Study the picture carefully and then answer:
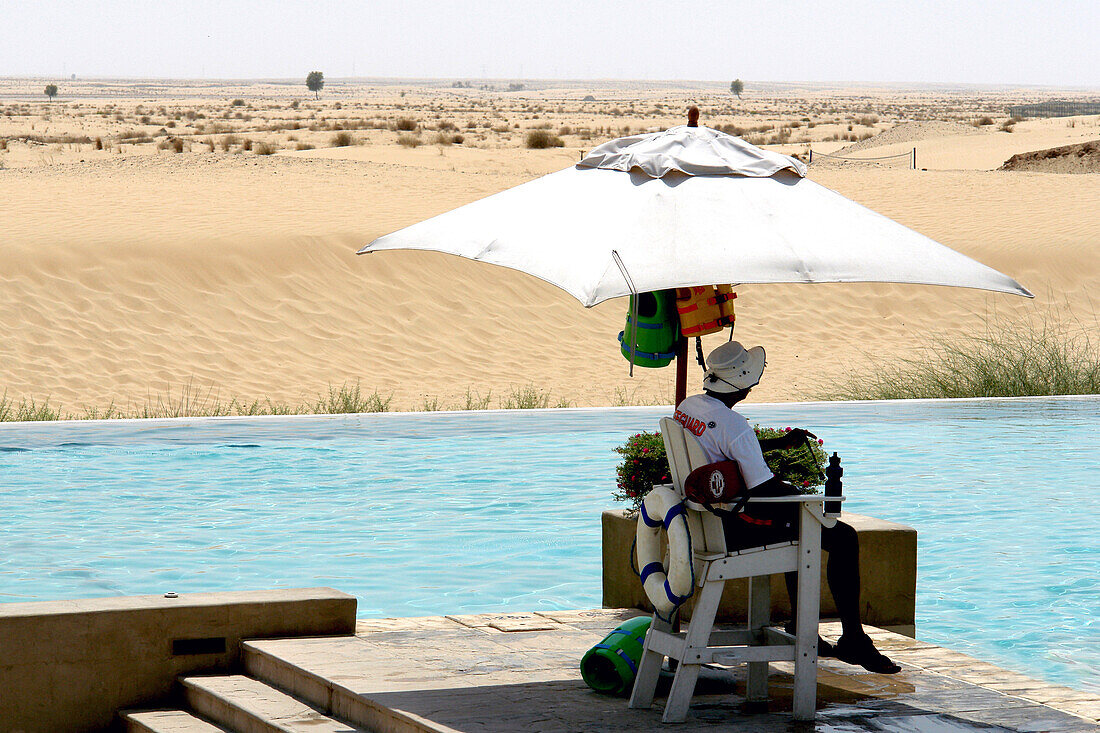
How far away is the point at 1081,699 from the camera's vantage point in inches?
212

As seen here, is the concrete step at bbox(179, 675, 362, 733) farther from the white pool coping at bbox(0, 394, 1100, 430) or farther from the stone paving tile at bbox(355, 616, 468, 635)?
the white pool coping at bbox(0, 394, 1100, 430)

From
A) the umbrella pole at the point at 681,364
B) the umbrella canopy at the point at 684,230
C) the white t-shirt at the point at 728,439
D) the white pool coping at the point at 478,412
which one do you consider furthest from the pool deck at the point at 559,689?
the white pool coping at the point at 478,412

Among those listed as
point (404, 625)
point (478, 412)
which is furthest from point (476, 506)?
point (404, 625)

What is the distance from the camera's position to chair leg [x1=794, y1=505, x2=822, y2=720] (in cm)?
494

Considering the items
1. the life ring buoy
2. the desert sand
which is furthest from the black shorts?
the desert sand

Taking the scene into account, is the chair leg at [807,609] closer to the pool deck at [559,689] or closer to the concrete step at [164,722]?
the pool deck at [559,689]

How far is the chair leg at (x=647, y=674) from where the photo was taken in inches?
198

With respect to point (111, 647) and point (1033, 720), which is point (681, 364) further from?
point (111, 647)

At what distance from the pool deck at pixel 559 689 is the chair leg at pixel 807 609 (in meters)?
0.14

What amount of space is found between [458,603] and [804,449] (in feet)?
9.64

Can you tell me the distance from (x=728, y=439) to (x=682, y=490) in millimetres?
242

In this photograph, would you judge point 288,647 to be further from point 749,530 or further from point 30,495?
point 30,495

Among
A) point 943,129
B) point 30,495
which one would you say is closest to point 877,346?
point 30,495

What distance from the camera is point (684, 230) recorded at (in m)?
4.92
